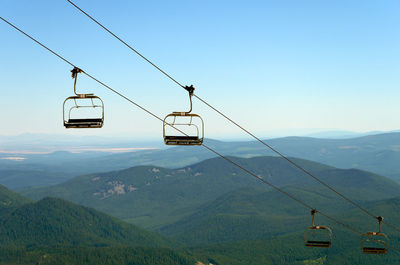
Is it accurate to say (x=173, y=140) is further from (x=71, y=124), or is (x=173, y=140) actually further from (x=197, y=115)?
(x=71, y=124)

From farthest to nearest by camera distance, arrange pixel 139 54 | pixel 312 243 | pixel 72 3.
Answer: pixel 312 243 < pixel 139 54 < pixel 72 3

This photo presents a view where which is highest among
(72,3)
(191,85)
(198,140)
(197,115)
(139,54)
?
(72,3)

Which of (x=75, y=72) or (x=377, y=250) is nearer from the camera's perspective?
(x=75, y=72)

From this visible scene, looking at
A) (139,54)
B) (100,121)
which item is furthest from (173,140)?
(139,54)

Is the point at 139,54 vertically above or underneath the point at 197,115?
above

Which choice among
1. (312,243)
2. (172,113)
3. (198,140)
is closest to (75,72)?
(172,113)

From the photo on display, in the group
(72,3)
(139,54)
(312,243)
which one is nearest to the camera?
(72,3)

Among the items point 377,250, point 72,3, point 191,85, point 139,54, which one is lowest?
point 377,250

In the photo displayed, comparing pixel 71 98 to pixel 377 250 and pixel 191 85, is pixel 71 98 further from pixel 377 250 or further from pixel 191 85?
pixel 377 250

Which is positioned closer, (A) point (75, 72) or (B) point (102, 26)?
(B) point (102, 26)
